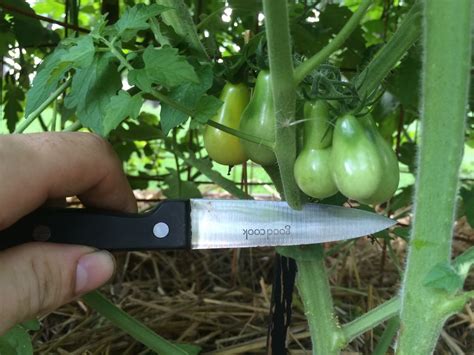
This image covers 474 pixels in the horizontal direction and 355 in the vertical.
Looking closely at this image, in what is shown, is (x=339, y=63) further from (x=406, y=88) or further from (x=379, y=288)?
(x=379, y=288)

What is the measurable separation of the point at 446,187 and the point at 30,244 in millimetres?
507

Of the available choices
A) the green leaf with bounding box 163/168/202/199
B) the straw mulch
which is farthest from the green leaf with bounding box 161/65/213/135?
the green leaf with bounding box 163/168/202/199

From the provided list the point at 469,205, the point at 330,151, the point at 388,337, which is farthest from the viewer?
the point at 469,205

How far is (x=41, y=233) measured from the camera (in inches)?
30.4

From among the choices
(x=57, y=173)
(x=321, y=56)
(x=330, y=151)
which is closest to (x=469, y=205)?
(x=330, y=151)

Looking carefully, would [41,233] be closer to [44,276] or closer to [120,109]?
[44,276]

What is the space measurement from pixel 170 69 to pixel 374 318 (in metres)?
0.42

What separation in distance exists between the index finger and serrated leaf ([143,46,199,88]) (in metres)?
0.17

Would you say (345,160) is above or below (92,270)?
above

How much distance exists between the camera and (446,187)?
0.62 metres

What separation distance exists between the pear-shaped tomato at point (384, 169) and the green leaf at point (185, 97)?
0.19m

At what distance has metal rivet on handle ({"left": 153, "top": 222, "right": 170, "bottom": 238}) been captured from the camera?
81cm

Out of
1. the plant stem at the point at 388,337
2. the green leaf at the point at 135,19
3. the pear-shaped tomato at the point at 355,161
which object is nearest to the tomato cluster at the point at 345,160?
the pear-shaped tomato at the point at 355,161

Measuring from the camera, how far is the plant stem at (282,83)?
556 mm
